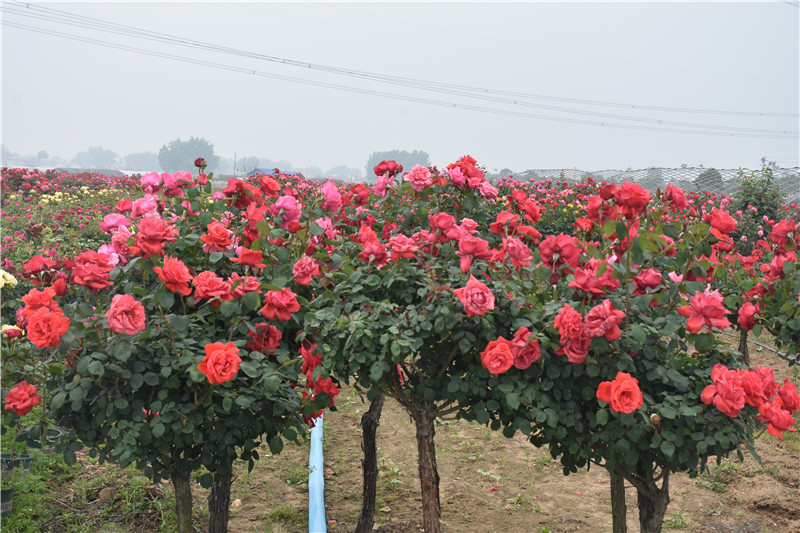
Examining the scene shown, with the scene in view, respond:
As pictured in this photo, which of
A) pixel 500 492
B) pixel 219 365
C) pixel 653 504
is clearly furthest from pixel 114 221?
pixel 500 492

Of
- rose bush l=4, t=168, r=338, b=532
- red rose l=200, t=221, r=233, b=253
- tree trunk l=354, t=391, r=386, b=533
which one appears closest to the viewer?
rose bush l=4, t=168, r=338, b=532

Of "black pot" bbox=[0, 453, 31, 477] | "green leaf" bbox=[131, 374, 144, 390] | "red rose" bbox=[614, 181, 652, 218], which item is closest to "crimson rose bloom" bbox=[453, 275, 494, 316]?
"red rose" bbox=[614, 181, 652, 218]

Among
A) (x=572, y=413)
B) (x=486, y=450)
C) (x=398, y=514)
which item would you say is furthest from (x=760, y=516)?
(x=572, y=413)

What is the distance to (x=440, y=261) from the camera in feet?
7.07

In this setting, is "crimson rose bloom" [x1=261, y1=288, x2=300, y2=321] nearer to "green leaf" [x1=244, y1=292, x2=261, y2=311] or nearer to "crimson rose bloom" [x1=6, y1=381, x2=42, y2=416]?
"green leaf" [x1=244, y1=292, x2=261, y2=311]

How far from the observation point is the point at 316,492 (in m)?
3.10

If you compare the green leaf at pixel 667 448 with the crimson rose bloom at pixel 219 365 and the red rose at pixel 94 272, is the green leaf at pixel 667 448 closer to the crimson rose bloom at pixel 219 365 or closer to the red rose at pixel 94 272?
the crimson rose bloom at pixel 219 365

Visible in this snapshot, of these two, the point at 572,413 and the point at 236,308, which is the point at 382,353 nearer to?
the point at 236,308

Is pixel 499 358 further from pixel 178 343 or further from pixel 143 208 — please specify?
pixel 143 208

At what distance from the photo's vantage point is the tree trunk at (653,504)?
2.07 meters

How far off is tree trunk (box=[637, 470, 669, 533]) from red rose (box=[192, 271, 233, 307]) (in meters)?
1.48

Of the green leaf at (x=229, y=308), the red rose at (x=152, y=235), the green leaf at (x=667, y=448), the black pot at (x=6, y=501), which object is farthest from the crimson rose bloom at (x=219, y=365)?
the black pot at (x=6, y=501)

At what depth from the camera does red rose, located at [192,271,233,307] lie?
1.84m

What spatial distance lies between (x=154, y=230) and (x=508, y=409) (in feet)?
3.87
